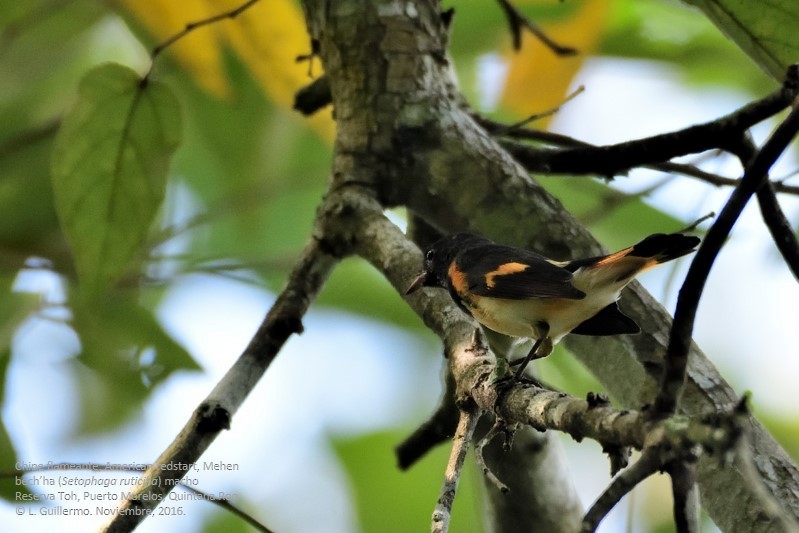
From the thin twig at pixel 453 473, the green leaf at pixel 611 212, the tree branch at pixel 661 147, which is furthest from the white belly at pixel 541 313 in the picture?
the green leaf at pixel 611 212

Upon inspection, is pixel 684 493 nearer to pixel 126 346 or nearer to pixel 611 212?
pixel 611 212

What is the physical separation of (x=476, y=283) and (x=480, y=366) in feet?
1.72

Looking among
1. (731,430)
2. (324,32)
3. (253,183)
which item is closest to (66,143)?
(324,32)

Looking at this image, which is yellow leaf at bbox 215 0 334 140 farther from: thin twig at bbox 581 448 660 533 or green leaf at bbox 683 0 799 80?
thin twig at bbox 581 448 660 533

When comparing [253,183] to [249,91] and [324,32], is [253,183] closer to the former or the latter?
[249,91]

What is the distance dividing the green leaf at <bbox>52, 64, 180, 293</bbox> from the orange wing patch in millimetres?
836

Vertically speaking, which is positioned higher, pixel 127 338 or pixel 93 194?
pixel 93 194

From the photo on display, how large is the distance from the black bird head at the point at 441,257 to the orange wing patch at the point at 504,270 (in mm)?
87

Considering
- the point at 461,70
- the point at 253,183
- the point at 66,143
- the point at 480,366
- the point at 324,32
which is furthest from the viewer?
the point at 461,70

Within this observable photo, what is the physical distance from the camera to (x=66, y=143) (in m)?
1.98

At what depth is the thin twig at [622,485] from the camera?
0.72 m

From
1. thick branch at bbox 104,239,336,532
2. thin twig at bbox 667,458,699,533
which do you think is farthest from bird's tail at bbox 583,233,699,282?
thin twig at bbox 667,458,699,533

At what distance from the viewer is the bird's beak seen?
1.61 metres

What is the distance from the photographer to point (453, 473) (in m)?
1.10
